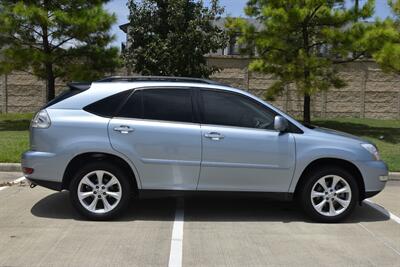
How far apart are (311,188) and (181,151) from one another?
1.66 metres

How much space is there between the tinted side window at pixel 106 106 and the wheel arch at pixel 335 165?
94.4 inches

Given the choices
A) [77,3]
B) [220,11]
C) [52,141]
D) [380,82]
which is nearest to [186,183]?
[52,141]

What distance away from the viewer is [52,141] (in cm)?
654

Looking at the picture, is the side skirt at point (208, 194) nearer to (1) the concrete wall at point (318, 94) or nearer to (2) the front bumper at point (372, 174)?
(2) the front bumper at point (372, 174)

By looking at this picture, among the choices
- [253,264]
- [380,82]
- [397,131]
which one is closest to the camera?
[253,264]

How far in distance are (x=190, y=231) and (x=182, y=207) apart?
1192mm

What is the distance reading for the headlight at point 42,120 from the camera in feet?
21.6

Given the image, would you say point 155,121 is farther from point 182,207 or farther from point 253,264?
point 253,264

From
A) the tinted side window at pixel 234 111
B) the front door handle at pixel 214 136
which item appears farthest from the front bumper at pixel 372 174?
the front door handle at pixel 214 136

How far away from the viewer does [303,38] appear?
18234mm

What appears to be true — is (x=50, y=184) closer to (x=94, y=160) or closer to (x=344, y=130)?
(x=94, y=160)

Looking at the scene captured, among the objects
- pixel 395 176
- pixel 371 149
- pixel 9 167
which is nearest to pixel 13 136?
pixel 9 167

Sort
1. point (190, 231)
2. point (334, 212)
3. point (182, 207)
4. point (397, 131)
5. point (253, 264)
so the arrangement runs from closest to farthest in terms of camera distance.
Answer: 1. point (253, 264)
2. point (190, 231)
3. point (334, 212)
4. point (182, 207)
5. point (397, 131)

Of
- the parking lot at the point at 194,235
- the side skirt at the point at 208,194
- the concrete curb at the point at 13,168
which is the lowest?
the parking lot at the point at 194,235
